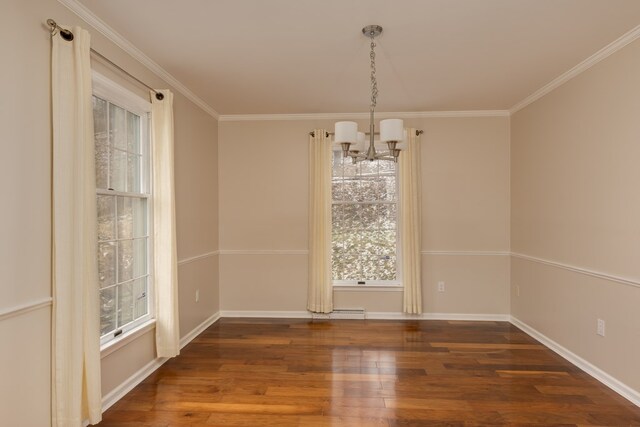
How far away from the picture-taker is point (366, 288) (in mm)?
4770

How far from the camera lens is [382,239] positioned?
483cm

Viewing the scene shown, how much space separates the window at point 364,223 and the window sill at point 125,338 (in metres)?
2.38

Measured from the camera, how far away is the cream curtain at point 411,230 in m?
4.59

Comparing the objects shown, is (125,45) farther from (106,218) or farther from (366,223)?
(366,223)

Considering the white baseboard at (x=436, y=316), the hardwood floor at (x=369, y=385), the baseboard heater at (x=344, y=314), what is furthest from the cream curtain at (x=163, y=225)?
the white baseboard at (x=436, y=316)

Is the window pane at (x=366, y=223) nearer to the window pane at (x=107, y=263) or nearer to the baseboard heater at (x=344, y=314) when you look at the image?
the baseboard heater at (x=344, y=314)

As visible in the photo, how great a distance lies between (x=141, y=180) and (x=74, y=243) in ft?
3.74

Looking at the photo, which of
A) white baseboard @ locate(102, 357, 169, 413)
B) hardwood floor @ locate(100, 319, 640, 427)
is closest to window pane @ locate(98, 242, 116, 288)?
white baseboard @ locate(102, 357, 169, 413)

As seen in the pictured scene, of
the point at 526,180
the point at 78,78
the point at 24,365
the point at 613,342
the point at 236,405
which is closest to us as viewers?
the point at 24,365

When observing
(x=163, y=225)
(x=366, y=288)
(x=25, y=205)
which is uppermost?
(x=25, y=205)

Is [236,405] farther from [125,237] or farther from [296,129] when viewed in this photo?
[296,129]

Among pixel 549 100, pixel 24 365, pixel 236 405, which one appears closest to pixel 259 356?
pixel 236 405

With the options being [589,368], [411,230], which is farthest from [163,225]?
[589,368]

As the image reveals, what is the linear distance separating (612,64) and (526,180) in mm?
1554
